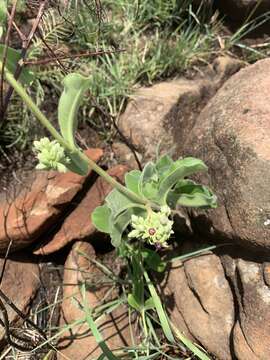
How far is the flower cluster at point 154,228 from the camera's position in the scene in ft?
6.60

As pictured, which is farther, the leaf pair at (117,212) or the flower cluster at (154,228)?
the leaf pair at (117,212)

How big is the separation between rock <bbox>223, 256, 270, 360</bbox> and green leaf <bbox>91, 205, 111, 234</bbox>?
0.66 metres

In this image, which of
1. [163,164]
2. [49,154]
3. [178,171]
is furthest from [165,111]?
[49,154]

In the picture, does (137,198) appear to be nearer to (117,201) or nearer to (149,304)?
(117,201)

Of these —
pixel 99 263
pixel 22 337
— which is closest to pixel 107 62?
pixel 99 263

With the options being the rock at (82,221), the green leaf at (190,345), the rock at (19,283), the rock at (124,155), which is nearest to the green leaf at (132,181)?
the rock at (82,221)

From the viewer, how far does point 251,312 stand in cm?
228

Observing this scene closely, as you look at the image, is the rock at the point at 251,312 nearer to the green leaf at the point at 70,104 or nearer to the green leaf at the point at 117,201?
the green leaf at the point at 117,201

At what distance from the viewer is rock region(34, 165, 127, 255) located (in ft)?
9.16

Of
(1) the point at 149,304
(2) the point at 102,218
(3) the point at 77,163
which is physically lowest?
(1) the point at 149,304

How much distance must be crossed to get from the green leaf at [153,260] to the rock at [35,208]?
21.0 inches

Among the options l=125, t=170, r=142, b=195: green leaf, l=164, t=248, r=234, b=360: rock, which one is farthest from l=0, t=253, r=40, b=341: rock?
l=125, t=170, r=142, b=195: green leaf

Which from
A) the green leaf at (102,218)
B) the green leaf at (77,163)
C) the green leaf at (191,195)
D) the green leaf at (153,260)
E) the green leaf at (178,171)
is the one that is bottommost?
the green leaf at (153,260)

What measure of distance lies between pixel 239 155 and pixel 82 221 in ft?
3.37
